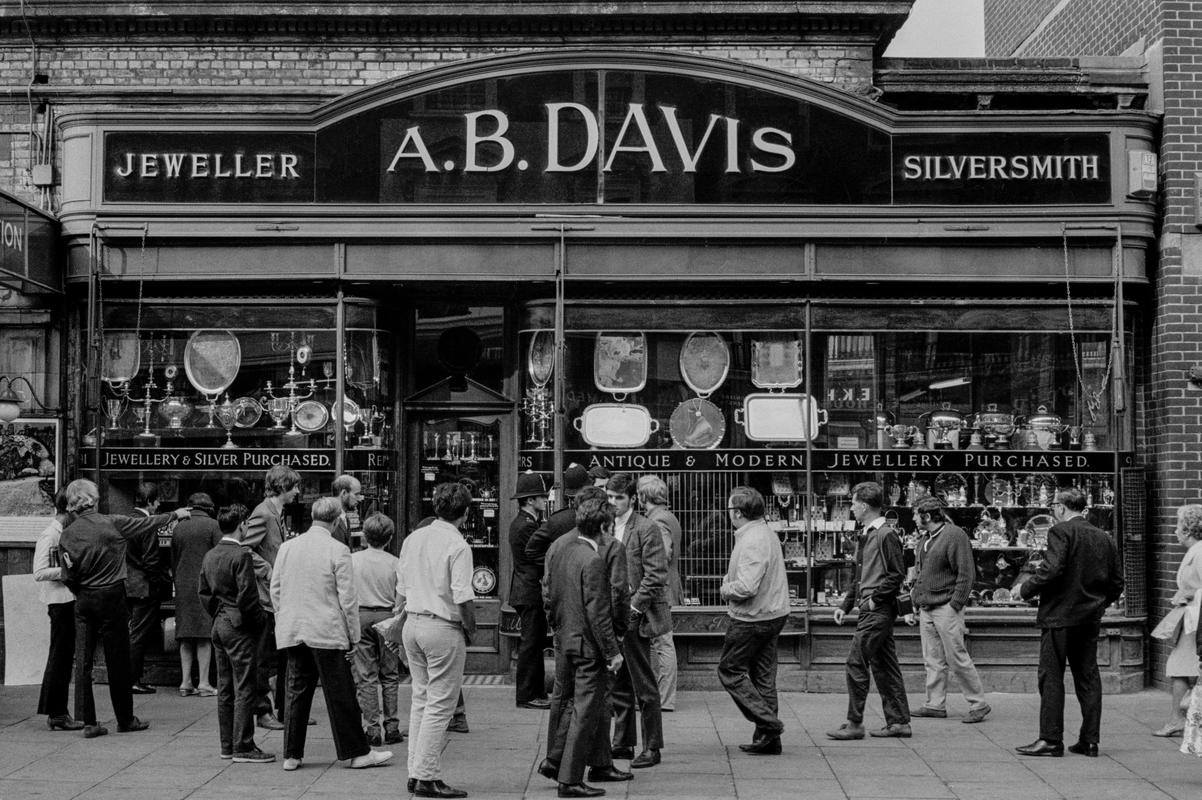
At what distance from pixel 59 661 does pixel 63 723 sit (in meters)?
0.48

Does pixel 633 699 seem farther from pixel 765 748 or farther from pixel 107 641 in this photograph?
pixel 107 641

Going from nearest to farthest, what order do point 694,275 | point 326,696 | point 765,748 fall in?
point 326,696, point 765,748, point 694,275

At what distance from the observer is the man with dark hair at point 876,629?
10023mm

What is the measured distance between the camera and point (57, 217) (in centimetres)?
1262

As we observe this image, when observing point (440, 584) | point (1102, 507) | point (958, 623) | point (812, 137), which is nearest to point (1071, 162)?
point (812, 137)

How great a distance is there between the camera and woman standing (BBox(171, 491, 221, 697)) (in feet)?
38.9

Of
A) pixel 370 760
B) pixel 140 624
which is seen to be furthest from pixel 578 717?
pixel 140 624

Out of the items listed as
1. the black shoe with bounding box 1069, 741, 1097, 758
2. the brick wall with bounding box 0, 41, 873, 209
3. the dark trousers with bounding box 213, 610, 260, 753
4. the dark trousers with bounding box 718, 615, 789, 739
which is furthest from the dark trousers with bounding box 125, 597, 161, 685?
the black shoe with bounding box 1069, 741, 1097, 758

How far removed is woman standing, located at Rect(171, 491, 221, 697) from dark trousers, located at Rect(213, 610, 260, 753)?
242 centimetres

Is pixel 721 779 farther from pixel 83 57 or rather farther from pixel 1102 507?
pixel 83 57

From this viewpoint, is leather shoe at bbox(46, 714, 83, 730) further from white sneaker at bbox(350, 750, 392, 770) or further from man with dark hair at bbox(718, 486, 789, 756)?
man with dark hair at bbox(718, 486, 789, 756)

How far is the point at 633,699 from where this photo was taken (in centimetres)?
927

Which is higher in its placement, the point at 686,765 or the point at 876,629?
the point at 876,629

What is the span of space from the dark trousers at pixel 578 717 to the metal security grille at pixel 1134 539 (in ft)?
20.3
